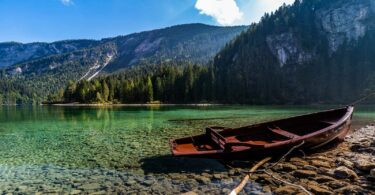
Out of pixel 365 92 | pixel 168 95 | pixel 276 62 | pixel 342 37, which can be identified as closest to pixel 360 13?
pixel 342 37

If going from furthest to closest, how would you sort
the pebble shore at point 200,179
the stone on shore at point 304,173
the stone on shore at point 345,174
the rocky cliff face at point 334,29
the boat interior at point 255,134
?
the rocky cliff face at point 334,29, the boat interior at point 255,134, the stone on shore at point 304,173, the stone on shore at point 345,174, the pebble shore at point 200,179

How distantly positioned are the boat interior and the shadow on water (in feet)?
2.37

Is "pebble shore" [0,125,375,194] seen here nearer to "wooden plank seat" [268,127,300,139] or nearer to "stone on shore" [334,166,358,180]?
"stone on shore" [334,166,358,180]

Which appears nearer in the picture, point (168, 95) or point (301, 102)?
point (301, 102)

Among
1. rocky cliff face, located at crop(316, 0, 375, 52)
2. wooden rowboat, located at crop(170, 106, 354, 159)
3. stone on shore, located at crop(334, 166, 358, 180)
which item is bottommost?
stone on shore, located at crop(334, 166, 358, 180)

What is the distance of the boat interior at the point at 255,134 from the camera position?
16.3m

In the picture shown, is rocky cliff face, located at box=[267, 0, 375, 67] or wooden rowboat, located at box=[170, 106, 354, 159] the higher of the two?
rocky cliff face, located at box=[267, 0, 375, 67]

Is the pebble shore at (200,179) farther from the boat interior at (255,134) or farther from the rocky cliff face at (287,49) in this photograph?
the rocky cliff face at (287,49)

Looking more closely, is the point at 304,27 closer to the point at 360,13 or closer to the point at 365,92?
the point at 360,13

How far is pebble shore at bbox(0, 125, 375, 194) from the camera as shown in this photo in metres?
11.7

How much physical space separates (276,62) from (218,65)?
36395 mm

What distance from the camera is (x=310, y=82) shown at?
158m

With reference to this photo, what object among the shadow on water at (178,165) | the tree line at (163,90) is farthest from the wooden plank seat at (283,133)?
the tree line at (163,90)

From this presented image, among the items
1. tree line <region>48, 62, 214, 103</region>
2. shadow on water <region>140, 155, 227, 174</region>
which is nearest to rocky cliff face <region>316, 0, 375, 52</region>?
tree line <region>48, 62, 214, 103</region>
